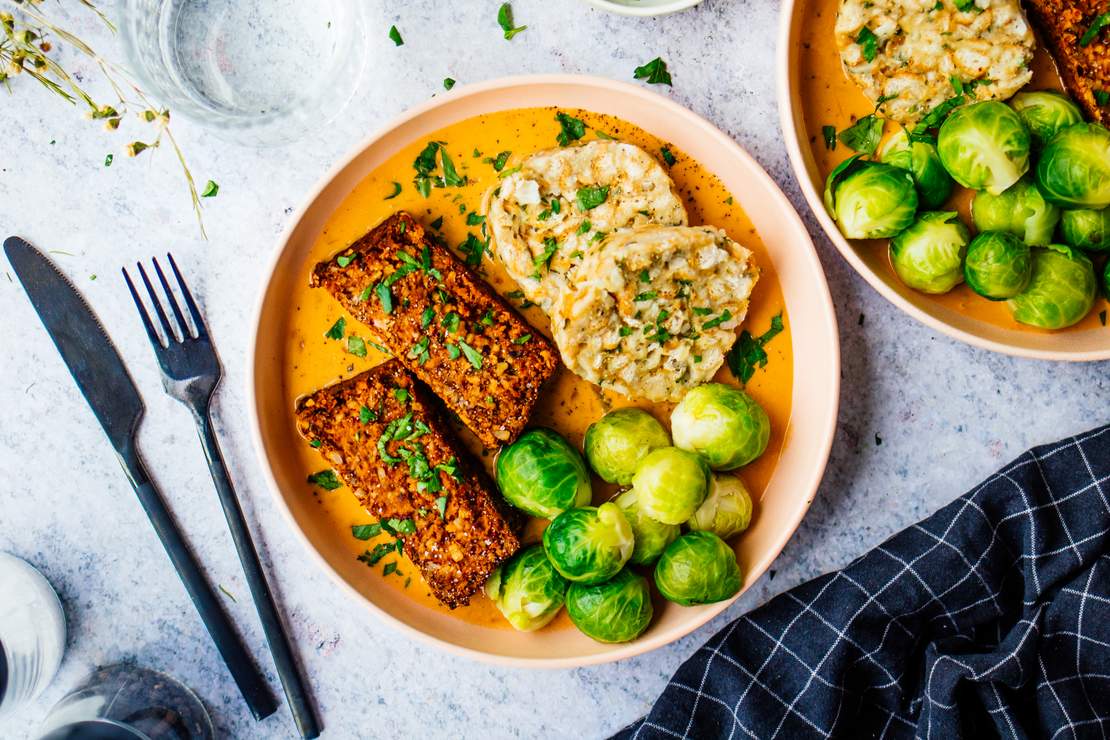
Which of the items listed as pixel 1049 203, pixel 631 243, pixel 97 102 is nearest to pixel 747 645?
pixel 631 243

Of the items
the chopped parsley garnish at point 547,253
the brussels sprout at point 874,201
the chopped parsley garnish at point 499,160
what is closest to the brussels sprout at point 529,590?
the chopped parsley garnish at point 547,253

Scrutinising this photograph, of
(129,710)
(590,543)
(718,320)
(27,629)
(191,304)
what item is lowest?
(129,710)

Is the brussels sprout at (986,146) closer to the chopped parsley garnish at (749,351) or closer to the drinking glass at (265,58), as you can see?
the chopped parsley garnish at (749,351)

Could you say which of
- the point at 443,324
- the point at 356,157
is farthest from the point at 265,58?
the point at 443,324

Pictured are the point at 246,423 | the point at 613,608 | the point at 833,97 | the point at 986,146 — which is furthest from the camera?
the point at 246,423

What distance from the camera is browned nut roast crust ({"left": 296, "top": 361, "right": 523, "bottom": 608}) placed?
3.26m

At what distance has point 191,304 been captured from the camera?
340cm

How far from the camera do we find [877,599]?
3.40m

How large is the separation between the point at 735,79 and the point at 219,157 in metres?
2.09

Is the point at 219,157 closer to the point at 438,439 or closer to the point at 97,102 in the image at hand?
the point at 97,102

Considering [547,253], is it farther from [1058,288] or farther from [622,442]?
[1058,288]

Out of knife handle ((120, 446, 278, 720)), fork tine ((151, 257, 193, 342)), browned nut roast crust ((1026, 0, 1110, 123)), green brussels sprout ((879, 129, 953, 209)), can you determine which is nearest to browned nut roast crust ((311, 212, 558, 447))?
fork tine ((151, 257, 193, 342))

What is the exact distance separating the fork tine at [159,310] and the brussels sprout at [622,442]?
1.71 metres

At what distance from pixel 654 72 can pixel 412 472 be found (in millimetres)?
1824
